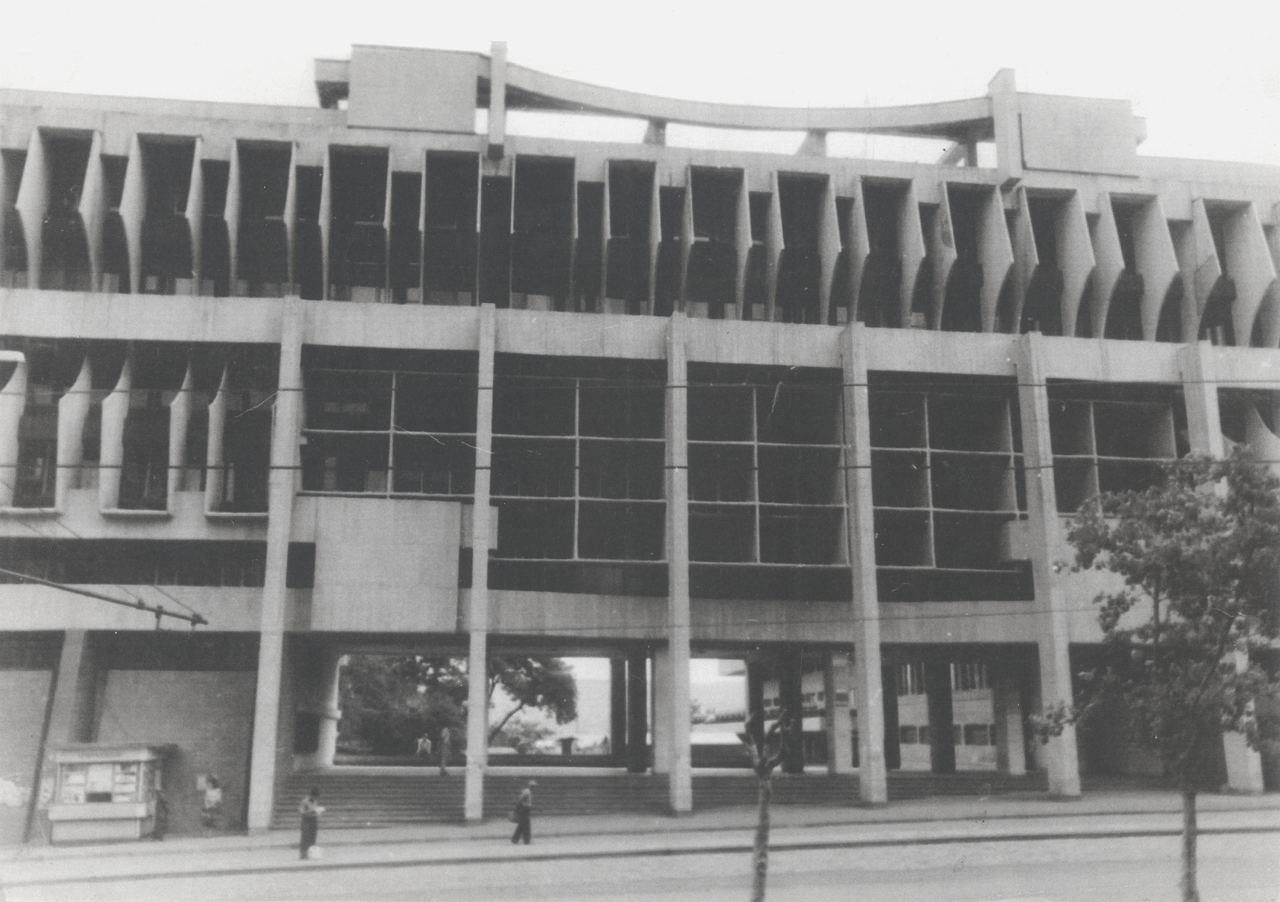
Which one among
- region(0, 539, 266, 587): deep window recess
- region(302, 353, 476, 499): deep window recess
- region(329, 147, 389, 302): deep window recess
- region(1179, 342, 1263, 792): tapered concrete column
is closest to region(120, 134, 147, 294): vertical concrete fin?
region(329, 147, 389, 302): deep window recess

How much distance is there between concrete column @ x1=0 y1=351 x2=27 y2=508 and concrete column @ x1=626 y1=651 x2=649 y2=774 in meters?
20.6

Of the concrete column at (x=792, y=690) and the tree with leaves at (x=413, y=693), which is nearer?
the concrete column at (x=792, y=690)

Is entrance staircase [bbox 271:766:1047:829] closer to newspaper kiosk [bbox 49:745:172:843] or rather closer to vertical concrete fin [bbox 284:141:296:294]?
newspaper kiosk [bbox 49:745:172:843]

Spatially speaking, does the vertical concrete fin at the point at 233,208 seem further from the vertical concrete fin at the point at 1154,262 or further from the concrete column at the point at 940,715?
the vertical concrete fin at the point at 1154,262

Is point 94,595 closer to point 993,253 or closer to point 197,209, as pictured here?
point 197,209

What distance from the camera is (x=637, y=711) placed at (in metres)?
41.1

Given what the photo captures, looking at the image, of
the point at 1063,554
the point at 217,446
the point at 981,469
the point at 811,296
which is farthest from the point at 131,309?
the point at 1063,554

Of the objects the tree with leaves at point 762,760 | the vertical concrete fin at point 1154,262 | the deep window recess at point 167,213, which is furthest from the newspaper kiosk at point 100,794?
the vertical concrete fin at point 1154,262

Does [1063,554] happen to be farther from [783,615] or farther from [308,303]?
[308,303]

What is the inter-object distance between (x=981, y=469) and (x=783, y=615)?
821 cm

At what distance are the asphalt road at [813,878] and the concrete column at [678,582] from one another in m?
7.98

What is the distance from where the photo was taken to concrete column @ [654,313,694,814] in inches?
1231

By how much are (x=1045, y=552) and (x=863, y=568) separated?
18.9 feet

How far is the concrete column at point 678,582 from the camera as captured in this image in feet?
103
